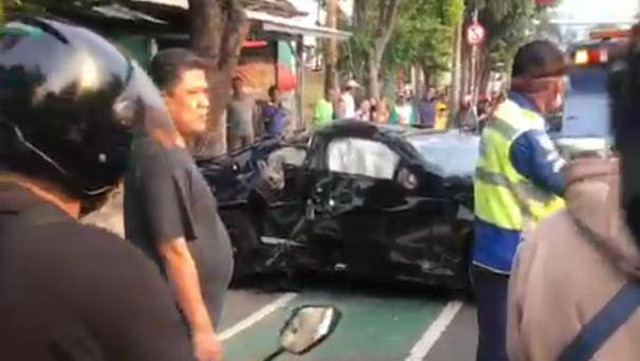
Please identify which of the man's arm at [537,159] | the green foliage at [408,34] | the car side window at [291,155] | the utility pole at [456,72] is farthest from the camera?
the utility pole at [456,72]

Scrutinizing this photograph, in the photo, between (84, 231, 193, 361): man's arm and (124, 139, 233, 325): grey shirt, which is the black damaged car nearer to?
(124, 139, 233, 325): grey shirt

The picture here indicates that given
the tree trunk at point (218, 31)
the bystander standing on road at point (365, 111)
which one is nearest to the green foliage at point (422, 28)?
the bystander standing on road at point (365, 111)

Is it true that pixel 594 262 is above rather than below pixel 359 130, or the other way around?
above

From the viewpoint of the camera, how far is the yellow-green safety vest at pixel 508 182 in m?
6.09

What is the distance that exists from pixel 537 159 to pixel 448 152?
20.6 feet

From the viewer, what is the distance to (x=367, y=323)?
Answer: 35.7 ft

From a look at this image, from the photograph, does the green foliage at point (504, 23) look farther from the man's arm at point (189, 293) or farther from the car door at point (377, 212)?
the man's arm at point (189, 293)

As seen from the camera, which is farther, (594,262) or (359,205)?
(359,205)

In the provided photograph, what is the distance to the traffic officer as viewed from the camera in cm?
605

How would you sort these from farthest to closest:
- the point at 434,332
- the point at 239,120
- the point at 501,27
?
the point at 501,27 < the point at 239,120 < the point at 434,332

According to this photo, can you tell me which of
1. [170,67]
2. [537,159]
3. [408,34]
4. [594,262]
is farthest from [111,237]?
[408,34]

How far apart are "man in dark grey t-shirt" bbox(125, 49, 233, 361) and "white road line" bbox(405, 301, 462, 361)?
193 inches

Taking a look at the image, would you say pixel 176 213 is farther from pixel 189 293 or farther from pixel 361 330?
pixel 361 330

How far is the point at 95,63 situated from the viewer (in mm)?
2359
